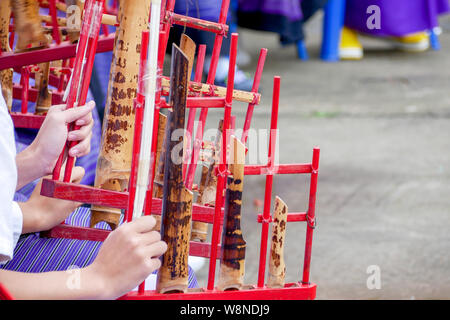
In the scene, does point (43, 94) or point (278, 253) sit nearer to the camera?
point (278, 253)

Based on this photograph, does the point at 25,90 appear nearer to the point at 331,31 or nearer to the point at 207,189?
the point at 207,189

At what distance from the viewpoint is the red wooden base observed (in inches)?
37.7

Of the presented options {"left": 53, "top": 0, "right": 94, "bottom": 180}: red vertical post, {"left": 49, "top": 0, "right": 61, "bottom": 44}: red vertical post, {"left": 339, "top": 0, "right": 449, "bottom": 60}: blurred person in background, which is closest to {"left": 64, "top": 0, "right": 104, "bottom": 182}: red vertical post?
{"left": 53, "top": 0, "right": 94, "bottom": 180}: red vertical post

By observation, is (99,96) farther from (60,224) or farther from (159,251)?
(159,251)

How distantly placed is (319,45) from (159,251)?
5.18m

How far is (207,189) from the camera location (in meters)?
1.22

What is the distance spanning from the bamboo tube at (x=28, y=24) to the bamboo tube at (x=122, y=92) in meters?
0.29

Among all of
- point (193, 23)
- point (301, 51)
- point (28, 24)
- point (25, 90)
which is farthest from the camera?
point (301, 51)

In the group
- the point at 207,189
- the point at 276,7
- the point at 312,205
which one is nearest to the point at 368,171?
the point at 276,7

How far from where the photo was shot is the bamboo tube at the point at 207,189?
1.21 meters

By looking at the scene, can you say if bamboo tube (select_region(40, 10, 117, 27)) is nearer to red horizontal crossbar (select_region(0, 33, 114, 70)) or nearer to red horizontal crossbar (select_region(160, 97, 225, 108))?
red horizontal crossbar (select_region(0, 33, 114, 70))

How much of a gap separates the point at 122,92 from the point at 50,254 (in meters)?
0.32

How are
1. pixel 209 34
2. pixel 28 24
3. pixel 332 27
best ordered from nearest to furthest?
pixel 28 24
pixel 209 34
pixel 332 27

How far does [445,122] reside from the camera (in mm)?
3768
